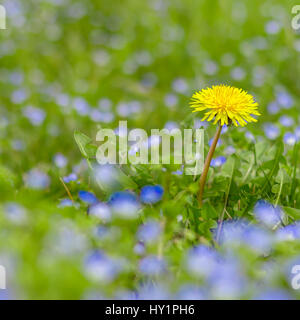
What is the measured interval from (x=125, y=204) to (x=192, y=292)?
0.41 meters

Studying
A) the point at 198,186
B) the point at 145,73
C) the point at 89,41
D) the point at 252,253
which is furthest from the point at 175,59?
the point at 252,253

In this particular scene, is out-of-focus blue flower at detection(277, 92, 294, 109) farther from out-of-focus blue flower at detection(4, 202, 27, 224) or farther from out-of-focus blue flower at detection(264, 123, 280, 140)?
out-of-focus blue flower at detection(4, 202, 27, 224)

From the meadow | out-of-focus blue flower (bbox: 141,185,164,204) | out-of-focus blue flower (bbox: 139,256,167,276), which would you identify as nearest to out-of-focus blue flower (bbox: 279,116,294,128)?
the meadow

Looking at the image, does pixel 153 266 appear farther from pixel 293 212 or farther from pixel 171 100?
pixel 171 100

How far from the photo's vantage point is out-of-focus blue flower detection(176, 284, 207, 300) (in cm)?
116

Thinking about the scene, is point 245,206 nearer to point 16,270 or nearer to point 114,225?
point 114,225

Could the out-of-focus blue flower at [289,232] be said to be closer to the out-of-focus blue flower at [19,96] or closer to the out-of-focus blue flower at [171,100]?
the out-of-focus blue flower at [171,100]

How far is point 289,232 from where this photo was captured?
1513 millimetres

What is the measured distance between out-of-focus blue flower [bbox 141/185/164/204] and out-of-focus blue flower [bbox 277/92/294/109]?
4.74ft

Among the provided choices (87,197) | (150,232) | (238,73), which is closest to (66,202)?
(87,197)

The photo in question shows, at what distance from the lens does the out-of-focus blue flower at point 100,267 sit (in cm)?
114

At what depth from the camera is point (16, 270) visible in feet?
3.63
